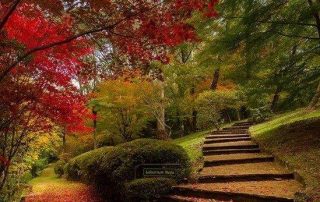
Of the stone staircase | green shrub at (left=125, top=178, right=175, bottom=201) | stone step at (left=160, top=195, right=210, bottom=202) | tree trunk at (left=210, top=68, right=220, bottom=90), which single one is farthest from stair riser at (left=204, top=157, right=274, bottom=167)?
tree trunk at (left=210, top=68, right=220, bottom=90)

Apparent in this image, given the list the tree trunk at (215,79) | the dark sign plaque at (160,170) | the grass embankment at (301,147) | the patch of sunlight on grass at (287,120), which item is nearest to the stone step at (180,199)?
the dark sign plaque at (160,170)

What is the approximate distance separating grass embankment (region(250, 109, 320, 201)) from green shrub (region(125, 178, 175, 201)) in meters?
2.98

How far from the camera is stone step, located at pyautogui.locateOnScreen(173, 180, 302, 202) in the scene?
22.0 feet

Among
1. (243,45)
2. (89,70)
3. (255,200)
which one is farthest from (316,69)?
(89,70)

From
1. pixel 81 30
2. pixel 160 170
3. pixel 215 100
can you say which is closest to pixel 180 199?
pixel 160 170

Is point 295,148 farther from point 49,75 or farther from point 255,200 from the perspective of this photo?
point 49,75

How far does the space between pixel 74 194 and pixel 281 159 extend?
30.8 ft

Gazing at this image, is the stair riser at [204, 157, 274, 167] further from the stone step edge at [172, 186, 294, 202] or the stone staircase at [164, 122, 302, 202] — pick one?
the stone step edge at [172, 186, 294, 202]

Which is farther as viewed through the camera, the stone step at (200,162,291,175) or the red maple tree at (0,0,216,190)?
the stone step at (200,162,291,175)

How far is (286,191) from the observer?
274 inches

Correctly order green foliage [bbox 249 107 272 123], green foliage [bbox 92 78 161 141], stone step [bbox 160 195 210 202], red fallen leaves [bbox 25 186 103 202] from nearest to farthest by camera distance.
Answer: stone step [bbox 160 195 210 202] → red fallen leaves [bbox 25 186 103 202] → green foliage [bbox 249 107 272 123] → green foliage [bbox 92 78 161 141]

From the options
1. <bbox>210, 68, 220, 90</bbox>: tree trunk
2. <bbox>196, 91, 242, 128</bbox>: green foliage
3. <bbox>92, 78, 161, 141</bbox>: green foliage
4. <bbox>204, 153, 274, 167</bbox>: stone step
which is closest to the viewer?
<bbox>204, 153, 274, 167</bbox>: stone step

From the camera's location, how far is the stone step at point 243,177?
27.2ft

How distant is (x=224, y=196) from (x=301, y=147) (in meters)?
3.39
